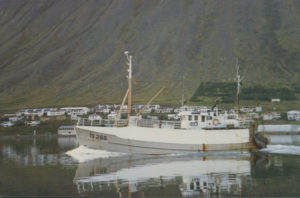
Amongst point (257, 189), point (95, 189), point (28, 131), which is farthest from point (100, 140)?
point (28, 131)

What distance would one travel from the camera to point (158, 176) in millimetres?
41938

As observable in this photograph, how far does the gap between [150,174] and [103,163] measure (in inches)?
447

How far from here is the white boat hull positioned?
190ft

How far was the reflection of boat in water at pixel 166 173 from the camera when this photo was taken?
36312 mm

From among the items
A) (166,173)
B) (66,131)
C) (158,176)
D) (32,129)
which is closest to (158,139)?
(166,173)

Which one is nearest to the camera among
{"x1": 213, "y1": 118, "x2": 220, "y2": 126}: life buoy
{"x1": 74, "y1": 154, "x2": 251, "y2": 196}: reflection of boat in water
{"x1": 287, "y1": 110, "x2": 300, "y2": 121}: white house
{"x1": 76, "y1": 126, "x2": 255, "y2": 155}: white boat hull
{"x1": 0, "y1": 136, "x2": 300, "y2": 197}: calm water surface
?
{"x1": 0, "y1": 136, "x2": 300, "y2": 197}: calm water surface

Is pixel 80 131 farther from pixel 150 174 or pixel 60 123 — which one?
pixel 60 123

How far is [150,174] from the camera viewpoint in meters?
43.2

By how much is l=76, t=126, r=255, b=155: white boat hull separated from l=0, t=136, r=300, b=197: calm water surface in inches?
46.6

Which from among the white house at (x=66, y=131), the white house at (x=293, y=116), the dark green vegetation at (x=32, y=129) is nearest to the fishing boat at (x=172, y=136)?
the white house at (x=66, y=131)

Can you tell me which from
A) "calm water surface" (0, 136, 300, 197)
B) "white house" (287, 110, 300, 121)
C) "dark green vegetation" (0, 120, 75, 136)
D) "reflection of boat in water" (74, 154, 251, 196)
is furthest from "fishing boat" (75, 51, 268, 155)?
"white house" (287, 110, 300, 121)

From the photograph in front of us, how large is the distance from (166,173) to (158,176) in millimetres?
2362

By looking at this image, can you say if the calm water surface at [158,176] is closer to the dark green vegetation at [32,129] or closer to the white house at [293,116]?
the dark green vegetation at [32,129]

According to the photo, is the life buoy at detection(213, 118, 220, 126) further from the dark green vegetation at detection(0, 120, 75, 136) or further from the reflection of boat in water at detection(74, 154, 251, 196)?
the dark green vegetation at detection(0, 120, 75, 136)
